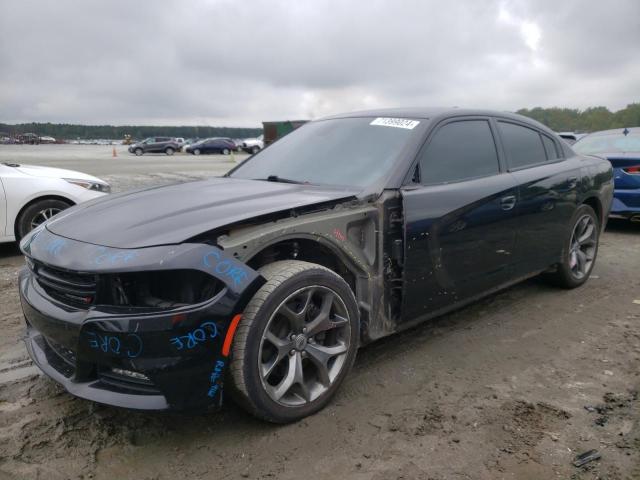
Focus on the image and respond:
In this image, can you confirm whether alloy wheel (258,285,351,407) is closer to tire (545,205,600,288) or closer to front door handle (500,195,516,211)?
front door handle (500,195,516,211)

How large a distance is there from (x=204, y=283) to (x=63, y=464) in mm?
994

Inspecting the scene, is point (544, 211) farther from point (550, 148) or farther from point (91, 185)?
point (91, 185)

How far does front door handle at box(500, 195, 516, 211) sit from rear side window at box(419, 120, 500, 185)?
205 millimetres

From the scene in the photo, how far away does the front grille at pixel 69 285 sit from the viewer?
221 cm

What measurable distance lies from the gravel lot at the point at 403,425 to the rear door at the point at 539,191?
0.73 metres

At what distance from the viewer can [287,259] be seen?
8.82 ft

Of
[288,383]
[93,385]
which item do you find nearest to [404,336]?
[288,383]

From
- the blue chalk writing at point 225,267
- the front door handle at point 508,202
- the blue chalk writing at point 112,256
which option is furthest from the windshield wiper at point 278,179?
the front door handle at point 508,202

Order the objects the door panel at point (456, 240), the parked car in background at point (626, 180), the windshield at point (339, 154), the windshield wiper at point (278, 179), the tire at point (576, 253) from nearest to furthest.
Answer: the door panel at point (456, 240)
the windshield at point (339, 154)
the windshield wiper at point (278, 179)
the tire at point (576, 253)
the parked car in background at point (626, 180)

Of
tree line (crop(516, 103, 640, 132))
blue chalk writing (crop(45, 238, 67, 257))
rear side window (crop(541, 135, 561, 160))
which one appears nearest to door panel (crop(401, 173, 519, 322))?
rear side window (crop(541, 135, 561, 160))

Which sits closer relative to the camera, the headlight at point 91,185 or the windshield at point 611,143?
the headlight at point 91,185

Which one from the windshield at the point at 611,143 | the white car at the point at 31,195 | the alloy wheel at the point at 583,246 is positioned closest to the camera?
the alloy wheel at the point at 583,246

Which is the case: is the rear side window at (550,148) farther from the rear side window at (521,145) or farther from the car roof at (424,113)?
the car roof at (424,113)

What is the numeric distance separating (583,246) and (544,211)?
117 cm
